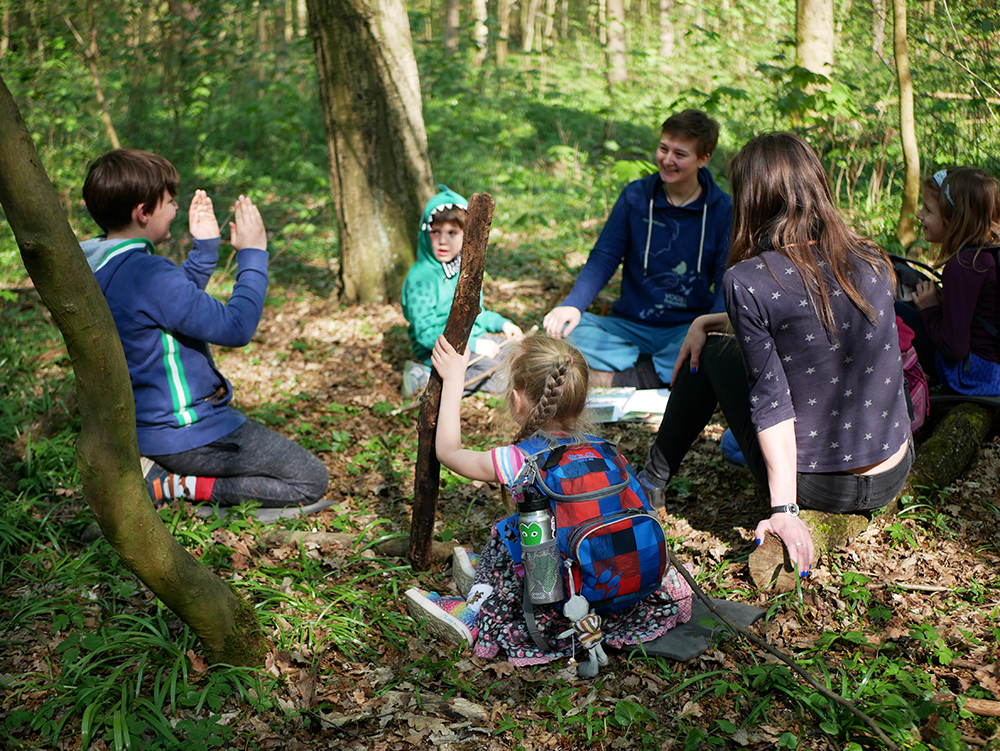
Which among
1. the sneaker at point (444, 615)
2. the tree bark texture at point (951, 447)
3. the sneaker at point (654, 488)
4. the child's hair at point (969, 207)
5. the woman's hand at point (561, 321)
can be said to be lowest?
the sneaker at point (444, 615)

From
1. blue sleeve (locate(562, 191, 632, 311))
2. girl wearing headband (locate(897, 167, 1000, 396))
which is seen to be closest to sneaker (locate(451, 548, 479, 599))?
blue sleeve (locate(562, 191, 632, 311))

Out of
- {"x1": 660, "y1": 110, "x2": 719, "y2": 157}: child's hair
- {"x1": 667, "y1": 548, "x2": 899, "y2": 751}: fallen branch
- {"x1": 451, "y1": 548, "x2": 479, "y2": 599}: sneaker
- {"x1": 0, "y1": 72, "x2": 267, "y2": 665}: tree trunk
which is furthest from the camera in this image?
{"x1": 660, "y1": 110, "x2": 719, "y2": 157}: child's hair

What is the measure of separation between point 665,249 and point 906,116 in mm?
2090

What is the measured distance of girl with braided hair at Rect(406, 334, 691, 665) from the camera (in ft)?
8.07

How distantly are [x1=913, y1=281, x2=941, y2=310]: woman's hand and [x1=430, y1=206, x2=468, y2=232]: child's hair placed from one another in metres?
2.69

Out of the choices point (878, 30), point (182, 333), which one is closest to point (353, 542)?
point (182, 333)

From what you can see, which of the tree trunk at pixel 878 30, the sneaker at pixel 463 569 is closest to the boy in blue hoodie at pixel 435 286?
the sneaker at pixel 463 569

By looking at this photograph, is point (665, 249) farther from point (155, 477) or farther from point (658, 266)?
point (155, 477)

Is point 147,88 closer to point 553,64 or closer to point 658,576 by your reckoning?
point 553,64

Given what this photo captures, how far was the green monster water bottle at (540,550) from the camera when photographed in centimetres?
231

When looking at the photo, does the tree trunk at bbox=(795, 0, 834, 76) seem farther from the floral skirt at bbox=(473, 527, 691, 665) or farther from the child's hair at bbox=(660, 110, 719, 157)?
the floral skirt at bbox=(473, 527, 691, 665)

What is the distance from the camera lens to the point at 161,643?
2480mm

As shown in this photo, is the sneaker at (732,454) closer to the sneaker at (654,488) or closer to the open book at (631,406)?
the sneaker at (654,488)

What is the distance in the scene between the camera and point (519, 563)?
2.58 meters
